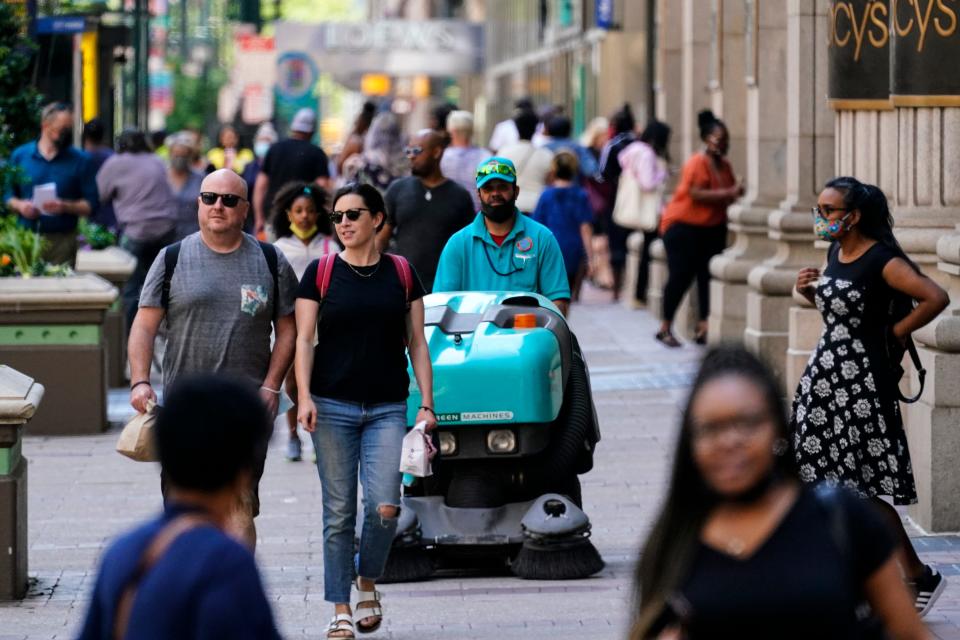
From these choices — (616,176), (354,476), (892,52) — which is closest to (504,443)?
(354,476)

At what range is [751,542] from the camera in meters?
3.37

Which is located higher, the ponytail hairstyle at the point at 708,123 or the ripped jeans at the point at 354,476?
the ponytail hairstyle at the point at 708,123

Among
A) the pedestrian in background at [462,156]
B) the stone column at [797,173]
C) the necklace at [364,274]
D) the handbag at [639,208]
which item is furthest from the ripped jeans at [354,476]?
the handbag at [639,208]

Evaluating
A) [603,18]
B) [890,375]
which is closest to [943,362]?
[890,375]

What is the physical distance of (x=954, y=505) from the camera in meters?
9.08

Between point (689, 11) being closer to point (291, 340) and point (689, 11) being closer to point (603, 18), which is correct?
point (603, 18)

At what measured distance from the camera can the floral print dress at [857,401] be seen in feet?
23.7

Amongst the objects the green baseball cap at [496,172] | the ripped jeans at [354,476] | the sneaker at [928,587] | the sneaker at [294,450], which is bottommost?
the sneaker at [928,587]

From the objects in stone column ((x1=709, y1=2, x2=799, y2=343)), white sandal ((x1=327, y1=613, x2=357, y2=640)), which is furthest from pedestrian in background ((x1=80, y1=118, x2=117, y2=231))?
white sandal ((x1=327, y1=613, x2=357, y2=640))

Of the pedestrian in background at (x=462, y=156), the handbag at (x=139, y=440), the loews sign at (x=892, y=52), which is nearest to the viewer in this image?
the handbag at (x=139, y=440)

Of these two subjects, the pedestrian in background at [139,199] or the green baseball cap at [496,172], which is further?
the pedestrian in background at [139,199]

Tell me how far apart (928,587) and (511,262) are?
2473 mm

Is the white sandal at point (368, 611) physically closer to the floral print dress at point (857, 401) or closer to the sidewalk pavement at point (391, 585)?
the sidewalk pavement at point (391, 585)

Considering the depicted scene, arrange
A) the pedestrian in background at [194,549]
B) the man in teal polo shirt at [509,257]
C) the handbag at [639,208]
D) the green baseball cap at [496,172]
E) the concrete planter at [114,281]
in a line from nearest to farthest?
the pedestrian in background at [194,549]
the green baseball cap at [496,172]
the man in teal polo shirt at [509,257]
the concrete planter at [114,281]
the handbag at [639,208]
